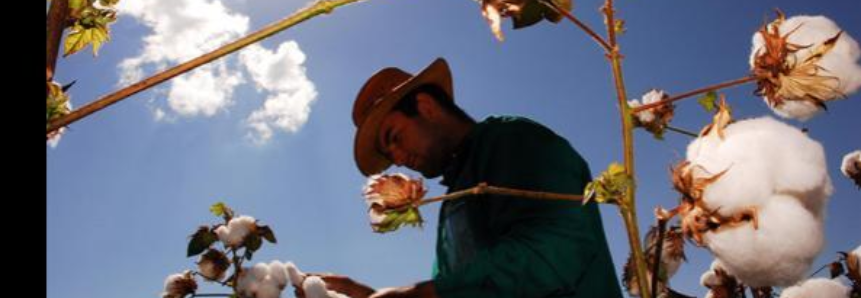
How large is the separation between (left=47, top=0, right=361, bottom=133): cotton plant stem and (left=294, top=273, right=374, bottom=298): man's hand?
1.72 meters

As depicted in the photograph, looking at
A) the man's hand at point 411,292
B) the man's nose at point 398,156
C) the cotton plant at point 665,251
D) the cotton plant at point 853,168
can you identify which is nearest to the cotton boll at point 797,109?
the cotton plant at point 665,251

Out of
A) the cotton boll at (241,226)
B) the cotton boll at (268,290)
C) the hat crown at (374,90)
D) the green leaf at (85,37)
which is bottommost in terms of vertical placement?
the cotton boll at (268,290)

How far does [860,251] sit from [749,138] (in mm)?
1733

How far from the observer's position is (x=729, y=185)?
727 millimetres

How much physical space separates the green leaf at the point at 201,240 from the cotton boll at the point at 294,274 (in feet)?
1.20

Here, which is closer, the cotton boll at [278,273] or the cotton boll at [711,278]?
the cotton boll at [711,278]

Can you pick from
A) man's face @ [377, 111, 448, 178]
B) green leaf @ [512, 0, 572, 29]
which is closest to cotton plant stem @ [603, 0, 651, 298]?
green leaf @ [512, 0, 572, 29]

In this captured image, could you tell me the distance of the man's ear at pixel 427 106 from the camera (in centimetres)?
241

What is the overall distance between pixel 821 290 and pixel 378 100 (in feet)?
5.38

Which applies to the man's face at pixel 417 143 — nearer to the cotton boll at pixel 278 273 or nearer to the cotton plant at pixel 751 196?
the cotton boll at pixel 278 273

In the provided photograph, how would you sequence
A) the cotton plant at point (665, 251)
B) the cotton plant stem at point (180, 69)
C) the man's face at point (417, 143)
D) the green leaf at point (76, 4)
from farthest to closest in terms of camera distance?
the man's face at point (417, 143), the cotton plant at point (665, 251), the green leaf at point (76, 4), the cotton plant stem at point (180, 69)

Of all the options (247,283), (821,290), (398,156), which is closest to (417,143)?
(398,156)
